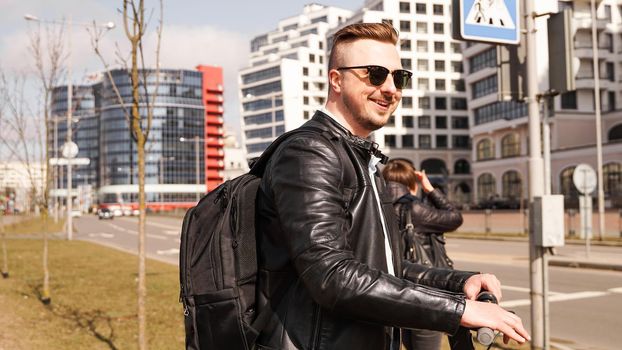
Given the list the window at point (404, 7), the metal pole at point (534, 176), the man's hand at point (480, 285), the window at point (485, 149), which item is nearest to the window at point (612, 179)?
the window at point (485, 149)

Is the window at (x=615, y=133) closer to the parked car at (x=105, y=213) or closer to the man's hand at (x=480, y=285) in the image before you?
the parked car at (x=105, y=213)

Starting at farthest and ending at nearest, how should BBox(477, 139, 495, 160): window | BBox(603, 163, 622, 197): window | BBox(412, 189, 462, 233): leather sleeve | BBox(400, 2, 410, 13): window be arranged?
1. BBox(400, 2, 410, 13): window
2. BBox(477, 139, 495, 160): window
3. BBox(603, 163, 622, 197): window
4. BBox(412, 189, 462, 233): leather sleeve

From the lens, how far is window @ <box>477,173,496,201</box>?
64.8 metres

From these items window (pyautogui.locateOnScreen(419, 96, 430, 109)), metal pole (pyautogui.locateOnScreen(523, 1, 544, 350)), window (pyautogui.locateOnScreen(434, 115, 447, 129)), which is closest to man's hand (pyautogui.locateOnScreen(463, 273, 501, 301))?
metal pole (pyautogui.locateOnScreen(523, 1, 544, 350))

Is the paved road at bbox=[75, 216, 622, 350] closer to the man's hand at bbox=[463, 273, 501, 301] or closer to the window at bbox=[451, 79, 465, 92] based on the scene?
the man's hand at bbox=[463, 273, 501, 301]

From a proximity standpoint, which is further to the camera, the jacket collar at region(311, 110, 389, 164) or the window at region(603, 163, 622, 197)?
the window at region(603, 163, 622, 197)

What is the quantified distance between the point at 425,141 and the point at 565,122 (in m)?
27.9

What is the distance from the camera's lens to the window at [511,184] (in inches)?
2354

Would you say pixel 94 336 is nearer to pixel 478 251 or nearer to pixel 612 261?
pixel 612 261

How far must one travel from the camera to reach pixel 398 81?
81.4 inches

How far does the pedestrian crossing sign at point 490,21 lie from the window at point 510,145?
188 ft

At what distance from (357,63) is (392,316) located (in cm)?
80

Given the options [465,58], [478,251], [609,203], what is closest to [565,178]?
[609,203]

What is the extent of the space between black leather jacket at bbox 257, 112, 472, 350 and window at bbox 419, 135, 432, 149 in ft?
266
